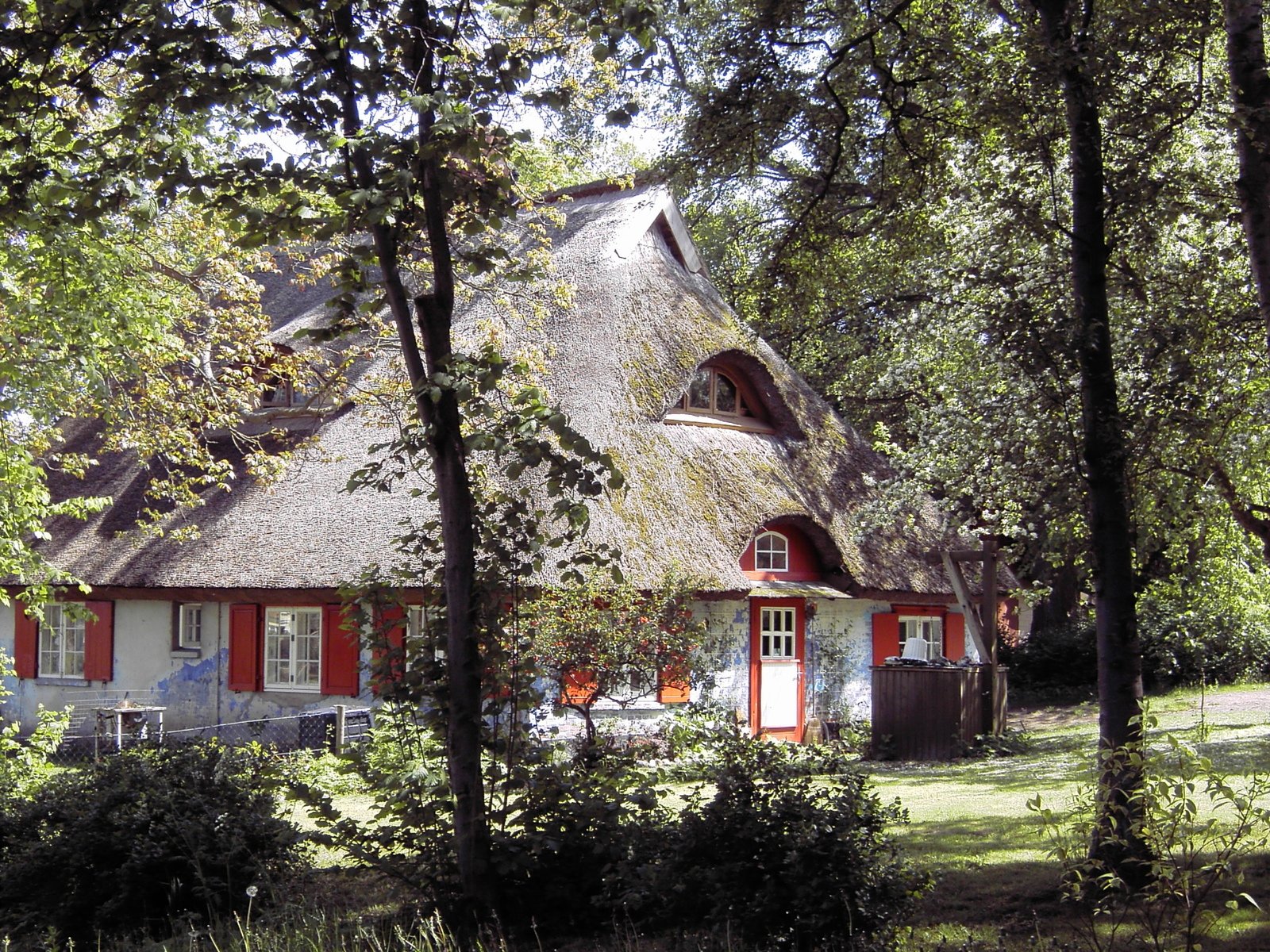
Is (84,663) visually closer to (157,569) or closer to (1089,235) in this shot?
(157,569)

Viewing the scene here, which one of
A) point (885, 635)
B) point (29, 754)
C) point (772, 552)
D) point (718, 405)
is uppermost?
point (718, 405)

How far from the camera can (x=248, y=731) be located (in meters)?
18.8

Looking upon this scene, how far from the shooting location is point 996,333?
8125 millimetres

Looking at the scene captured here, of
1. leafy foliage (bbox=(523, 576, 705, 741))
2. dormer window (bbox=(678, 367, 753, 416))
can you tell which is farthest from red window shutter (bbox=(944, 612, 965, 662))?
leafy foliage (bbox=(523, 576, 705, 741))

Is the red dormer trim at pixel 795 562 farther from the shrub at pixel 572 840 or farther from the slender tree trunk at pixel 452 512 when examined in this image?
the slender tree trunk at pixel 452 512

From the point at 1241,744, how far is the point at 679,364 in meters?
9.28

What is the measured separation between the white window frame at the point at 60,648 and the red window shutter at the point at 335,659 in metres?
5.35

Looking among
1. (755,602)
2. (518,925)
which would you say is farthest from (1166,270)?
(755,602)

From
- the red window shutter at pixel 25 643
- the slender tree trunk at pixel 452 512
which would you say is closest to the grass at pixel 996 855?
the slender tree trunk at pixel 452 512

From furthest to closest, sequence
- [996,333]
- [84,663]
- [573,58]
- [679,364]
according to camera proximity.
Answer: [84,663] → [679,364] → [573,58] → [996,333]

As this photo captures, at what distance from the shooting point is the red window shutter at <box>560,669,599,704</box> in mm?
13500

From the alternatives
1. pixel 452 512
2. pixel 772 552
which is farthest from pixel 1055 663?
pixel 452 512

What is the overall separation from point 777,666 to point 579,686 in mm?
6362

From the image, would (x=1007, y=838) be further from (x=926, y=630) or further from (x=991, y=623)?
(x=926, y=630)
